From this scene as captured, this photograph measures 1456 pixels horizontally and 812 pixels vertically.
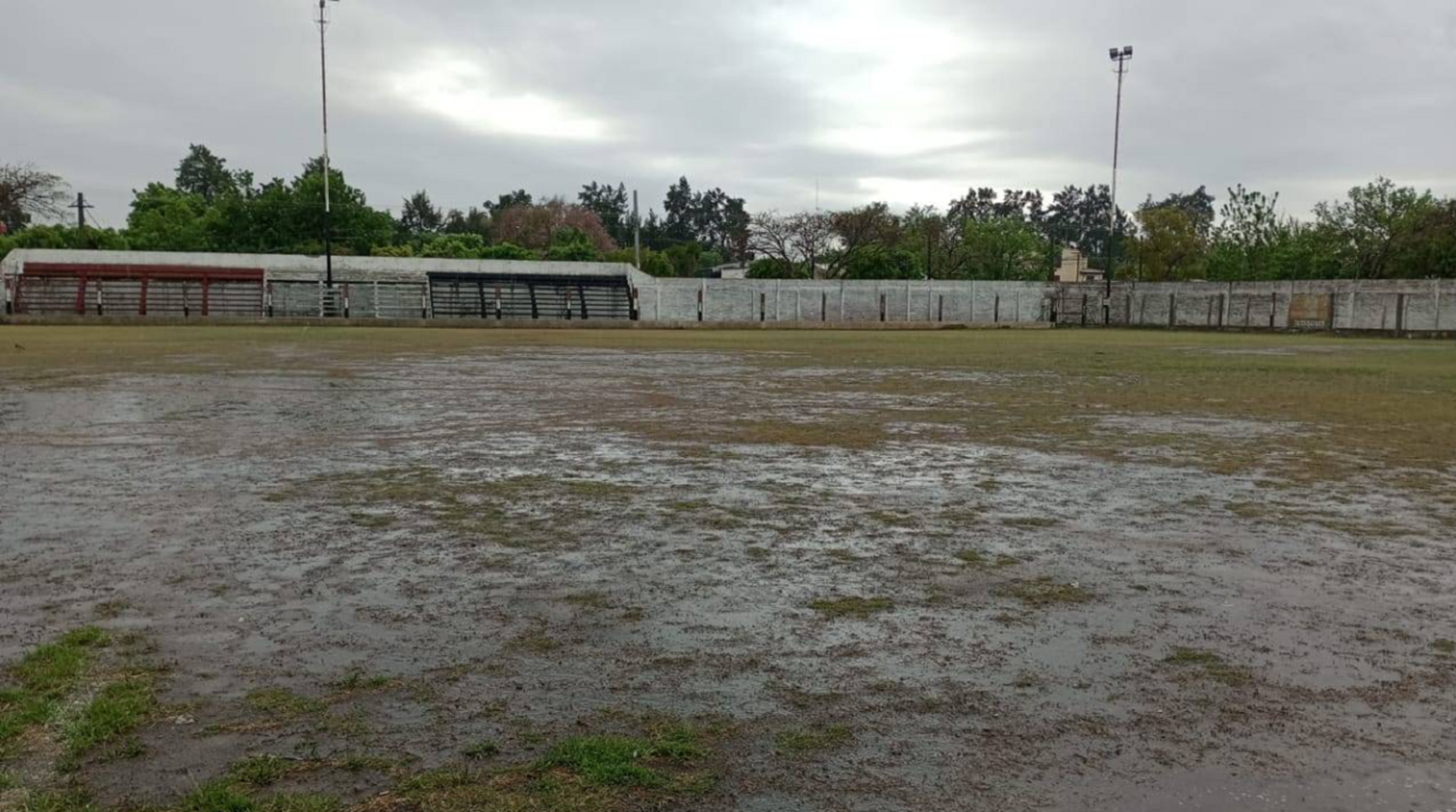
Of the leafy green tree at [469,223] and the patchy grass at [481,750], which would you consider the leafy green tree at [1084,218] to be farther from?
the patchy grass at [481,750]

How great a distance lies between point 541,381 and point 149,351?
11697 millimetres

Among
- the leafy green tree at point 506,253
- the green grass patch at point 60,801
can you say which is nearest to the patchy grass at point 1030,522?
the green grass patch at point 60,801

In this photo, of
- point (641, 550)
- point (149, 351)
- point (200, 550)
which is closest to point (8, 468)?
point (200, 550)

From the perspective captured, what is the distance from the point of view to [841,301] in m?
57.3

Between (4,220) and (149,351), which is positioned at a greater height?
(4,220)

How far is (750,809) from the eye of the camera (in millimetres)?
2707

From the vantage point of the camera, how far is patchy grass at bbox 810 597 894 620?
173 inches

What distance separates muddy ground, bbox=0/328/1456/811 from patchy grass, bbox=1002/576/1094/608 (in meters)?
0.02

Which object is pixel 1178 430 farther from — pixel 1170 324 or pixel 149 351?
pixel 1170 324

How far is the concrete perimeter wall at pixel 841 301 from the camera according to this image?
55.0 metres

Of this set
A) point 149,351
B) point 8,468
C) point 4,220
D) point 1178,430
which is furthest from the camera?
point 4,220

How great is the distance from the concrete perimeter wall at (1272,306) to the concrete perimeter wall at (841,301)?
2.87 m

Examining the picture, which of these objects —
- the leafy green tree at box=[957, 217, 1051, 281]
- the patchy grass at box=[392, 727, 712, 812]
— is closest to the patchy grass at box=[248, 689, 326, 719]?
the patchy grass at box=[392, 727, 712, 812]

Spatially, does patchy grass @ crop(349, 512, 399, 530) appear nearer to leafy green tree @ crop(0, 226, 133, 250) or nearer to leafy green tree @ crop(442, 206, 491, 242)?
leafy green tree @ crop(0, 226, 133, 250)
